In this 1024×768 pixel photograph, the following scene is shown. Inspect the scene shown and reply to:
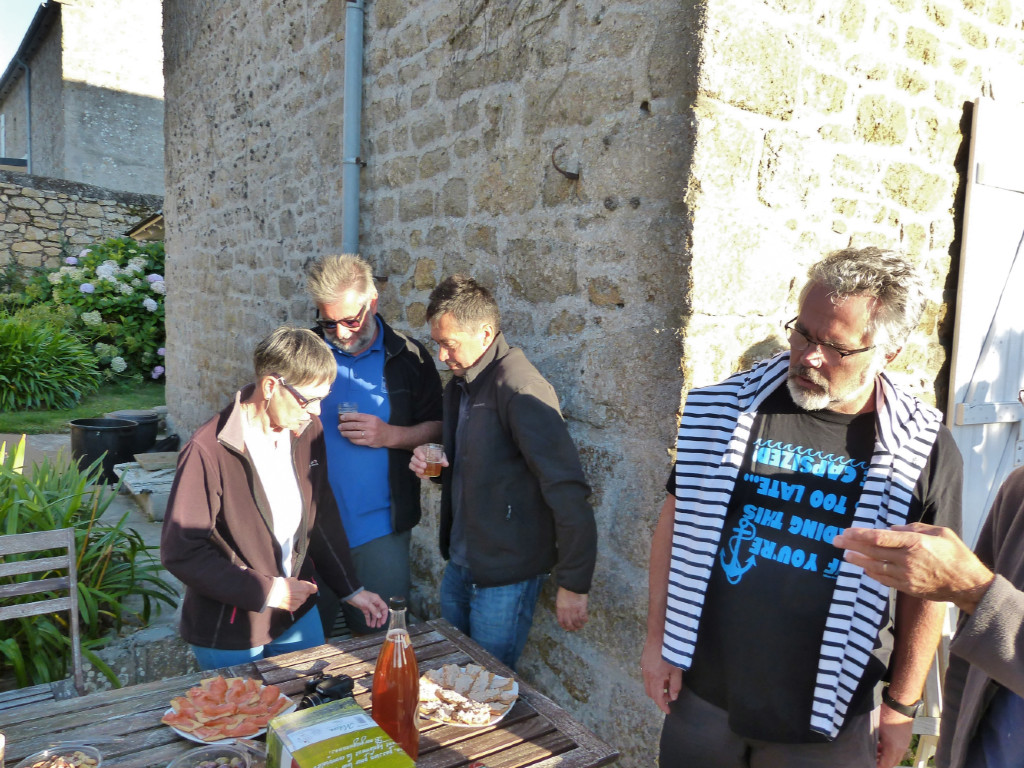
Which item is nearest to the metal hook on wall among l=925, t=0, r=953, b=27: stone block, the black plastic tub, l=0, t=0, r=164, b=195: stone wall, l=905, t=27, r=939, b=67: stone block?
l=905, t=27, r=939, b=67: stone block

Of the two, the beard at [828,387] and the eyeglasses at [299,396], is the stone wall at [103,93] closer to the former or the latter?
the eyeglasses at [299,396]

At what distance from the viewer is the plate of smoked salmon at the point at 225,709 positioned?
1.54 m

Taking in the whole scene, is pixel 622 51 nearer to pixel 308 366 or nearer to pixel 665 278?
pixel 665 278

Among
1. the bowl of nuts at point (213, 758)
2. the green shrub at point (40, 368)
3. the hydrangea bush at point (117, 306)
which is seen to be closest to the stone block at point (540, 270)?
the bowl of nuts at point (213, 758)

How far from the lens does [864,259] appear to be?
5.54 ft

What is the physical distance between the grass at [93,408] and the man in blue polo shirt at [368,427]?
20.0 feet

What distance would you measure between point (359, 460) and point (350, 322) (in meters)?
0.54

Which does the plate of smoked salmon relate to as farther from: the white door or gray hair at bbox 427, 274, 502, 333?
the white door

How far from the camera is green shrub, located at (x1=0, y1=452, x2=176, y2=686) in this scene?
10.0 feet

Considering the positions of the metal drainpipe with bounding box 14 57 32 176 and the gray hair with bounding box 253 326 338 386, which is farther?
the metal drainpipe with bounding box 14 57 32 176

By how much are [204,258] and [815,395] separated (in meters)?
5.78

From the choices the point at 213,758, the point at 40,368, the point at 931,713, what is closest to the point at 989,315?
the point at 931,713

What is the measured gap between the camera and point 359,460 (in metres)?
2.85

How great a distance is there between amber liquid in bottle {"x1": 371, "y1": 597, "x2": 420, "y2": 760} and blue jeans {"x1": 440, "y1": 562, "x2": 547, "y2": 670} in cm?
81
